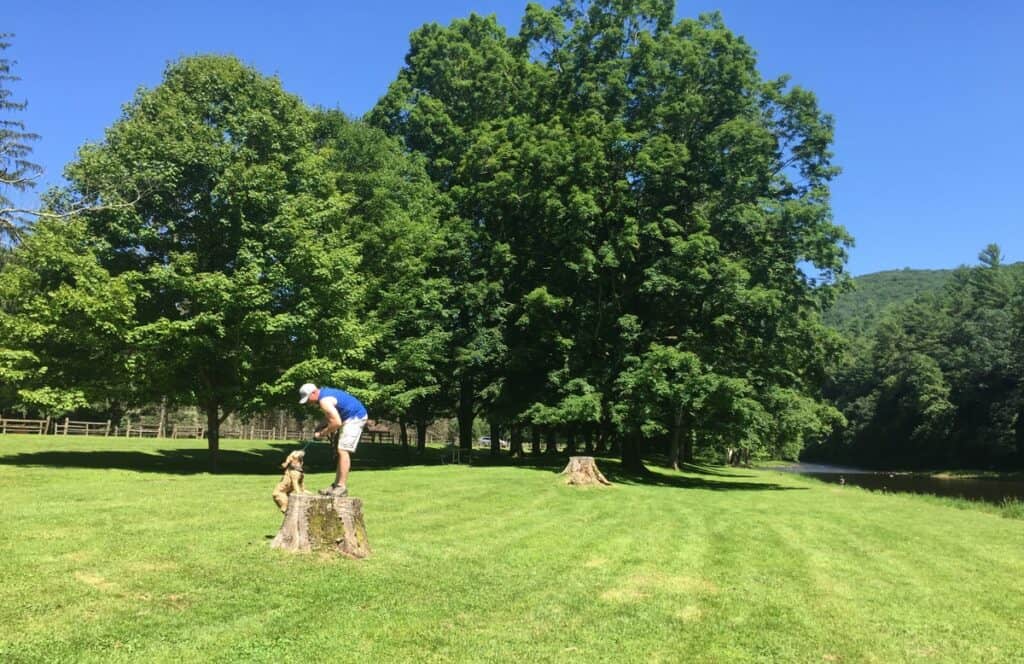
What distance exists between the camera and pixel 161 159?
22.2 m

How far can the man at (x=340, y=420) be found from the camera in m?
9.34

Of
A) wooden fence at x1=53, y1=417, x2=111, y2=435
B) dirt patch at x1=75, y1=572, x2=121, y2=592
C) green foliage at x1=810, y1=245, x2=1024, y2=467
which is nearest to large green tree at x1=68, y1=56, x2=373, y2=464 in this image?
dirt patch at x1=75, y1=572, x2=121, y2=592

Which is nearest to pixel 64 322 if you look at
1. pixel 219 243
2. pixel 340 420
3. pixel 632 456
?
pixel 219 243

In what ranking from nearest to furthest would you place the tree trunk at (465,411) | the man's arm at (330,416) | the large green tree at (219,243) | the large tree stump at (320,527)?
the large tree stump at (320,527)
the man's arm at (330,416)
the large green tree at (219,243)
the tree trunk at (465,411)

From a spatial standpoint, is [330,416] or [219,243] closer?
[330,416]

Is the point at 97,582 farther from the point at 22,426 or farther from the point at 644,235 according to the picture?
the point at 22,426

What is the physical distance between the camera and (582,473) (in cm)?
2167

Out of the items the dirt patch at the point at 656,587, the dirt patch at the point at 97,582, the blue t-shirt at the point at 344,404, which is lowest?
the dirt patch at the point at 656,587

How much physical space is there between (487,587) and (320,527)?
226cm

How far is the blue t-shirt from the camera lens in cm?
959

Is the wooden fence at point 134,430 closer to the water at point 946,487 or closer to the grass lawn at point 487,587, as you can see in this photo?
the grass lawn at point 487,587

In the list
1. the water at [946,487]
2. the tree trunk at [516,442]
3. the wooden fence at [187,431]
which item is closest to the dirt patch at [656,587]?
the water at [946,487]

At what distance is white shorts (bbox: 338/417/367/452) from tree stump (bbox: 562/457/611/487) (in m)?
12.5

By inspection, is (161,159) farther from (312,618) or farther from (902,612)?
(902,612)
